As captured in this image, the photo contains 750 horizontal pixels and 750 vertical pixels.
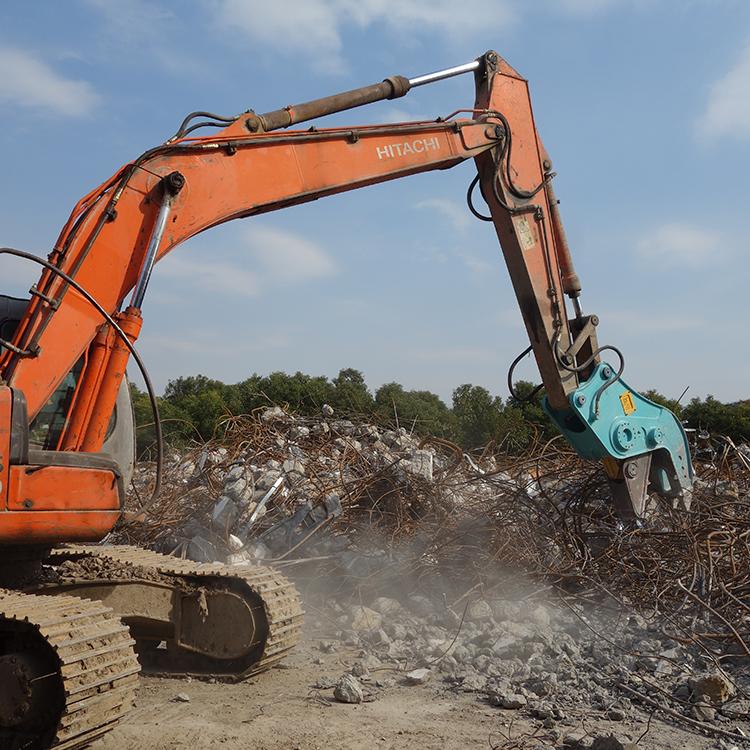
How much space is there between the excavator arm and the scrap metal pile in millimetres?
462

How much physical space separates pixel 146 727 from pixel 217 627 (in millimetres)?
836

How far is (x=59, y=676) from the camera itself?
10.9ft

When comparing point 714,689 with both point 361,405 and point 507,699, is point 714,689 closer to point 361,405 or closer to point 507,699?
point 507,699

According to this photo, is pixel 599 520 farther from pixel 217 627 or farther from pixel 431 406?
pixel 431 406

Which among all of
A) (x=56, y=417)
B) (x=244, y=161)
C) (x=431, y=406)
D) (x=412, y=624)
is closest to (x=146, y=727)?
(x=56, y=417)

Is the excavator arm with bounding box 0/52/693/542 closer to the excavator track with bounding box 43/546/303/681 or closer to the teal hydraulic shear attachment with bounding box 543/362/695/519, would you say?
the teal hydraulic shear attachment with bounding box 543/362/695/519

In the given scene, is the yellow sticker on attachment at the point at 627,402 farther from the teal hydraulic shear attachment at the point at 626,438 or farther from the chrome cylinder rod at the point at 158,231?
the chrome cylinder rod at the point at 158,231

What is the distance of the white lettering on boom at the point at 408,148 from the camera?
5137 millimetres

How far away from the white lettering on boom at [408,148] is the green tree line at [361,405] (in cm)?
781

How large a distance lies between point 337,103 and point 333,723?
3326 millimetres

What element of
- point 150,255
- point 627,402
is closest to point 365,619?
point 627,402

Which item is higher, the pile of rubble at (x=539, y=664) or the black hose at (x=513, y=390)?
the black hose at (x=513, y=390)

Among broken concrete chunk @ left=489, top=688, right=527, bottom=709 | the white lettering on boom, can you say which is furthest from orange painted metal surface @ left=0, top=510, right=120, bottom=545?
the white lettering on boom

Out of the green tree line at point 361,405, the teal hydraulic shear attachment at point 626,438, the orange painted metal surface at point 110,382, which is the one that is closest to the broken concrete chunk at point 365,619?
the teal hydraulic shear attachment at point 626,438
